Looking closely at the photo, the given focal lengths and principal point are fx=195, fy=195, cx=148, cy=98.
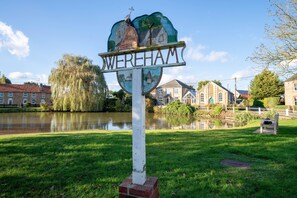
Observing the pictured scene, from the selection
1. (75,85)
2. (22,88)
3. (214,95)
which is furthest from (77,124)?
(22,88)

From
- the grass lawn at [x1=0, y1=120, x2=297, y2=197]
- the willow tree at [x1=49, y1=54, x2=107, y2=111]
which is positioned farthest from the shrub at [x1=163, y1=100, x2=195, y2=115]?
the grass lawn at [x1=0, y1=120, x2=297, y2=197]

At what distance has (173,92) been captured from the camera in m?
48.9

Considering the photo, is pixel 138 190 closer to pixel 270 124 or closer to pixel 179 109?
pixel 270 124

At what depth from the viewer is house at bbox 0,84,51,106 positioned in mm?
47219

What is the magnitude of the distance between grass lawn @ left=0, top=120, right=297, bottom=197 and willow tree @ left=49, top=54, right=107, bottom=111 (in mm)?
25504

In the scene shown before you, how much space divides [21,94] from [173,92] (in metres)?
38.3

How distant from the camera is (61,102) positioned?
104 ft

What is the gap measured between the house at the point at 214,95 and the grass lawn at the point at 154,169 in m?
33.9

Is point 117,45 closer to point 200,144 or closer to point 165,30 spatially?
point 165,30

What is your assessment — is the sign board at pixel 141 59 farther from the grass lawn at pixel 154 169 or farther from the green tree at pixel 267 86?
the green tree at pixel 267 86

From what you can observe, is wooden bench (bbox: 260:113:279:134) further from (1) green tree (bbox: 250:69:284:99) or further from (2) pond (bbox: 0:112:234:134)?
(1) green tree (bbox: 250:69:284:99)

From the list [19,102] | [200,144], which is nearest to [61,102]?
[19,102]

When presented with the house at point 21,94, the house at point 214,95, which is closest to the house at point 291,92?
the house at point 214,95

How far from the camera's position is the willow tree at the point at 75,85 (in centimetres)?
3104
